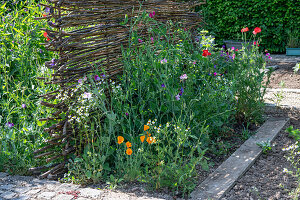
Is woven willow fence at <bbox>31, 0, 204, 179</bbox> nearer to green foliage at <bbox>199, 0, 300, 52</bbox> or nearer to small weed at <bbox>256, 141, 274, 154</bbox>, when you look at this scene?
small weed at <bbox>256, 141, 274, 154</bbox>

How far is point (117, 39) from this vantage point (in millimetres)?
3414

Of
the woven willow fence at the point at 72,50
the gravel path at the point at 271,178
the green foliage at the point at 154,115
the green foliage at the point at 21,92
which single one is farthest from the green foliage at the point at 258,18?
the woven willow fence at the point at 72,50

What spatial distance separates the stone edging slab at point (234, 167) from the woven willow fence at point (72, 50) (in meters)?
1.23

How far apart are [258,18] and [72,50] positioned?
754cm

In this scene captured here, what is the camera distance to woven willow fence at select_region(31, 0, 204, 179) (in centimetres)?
294

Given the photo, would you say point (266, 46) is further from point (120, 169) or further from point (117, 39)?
point (120, 169)

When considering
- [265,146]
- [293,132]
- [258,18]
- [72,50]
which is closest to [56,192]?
[72,50]

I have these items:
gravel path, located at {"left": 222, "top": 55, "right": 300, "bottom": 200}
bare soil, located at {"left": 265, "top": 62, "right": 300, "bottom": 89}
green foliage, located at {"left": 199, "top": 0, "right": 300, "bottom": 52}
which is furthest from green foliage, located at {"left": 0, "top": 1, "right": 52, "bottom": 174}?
green foliage, located at {"left": 199, "top": 0, "right": 300, "bottom": 52}

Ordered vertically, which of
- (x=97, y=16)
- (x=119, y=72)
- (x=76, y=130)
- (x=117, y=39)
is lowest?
(x=76, y=130)

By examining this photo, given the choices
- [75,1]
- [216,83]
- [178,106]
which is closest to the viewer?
[75,1]

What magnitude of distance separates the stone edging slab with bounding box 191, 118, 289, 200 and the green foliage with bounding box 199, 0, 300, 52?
5.44 meters

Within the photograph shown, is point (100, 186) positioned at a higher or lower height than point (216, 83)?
lower

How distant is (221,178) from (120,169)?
861 mm

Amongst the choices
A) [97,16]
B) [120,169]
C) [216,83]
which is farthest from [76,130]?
[216,83]
